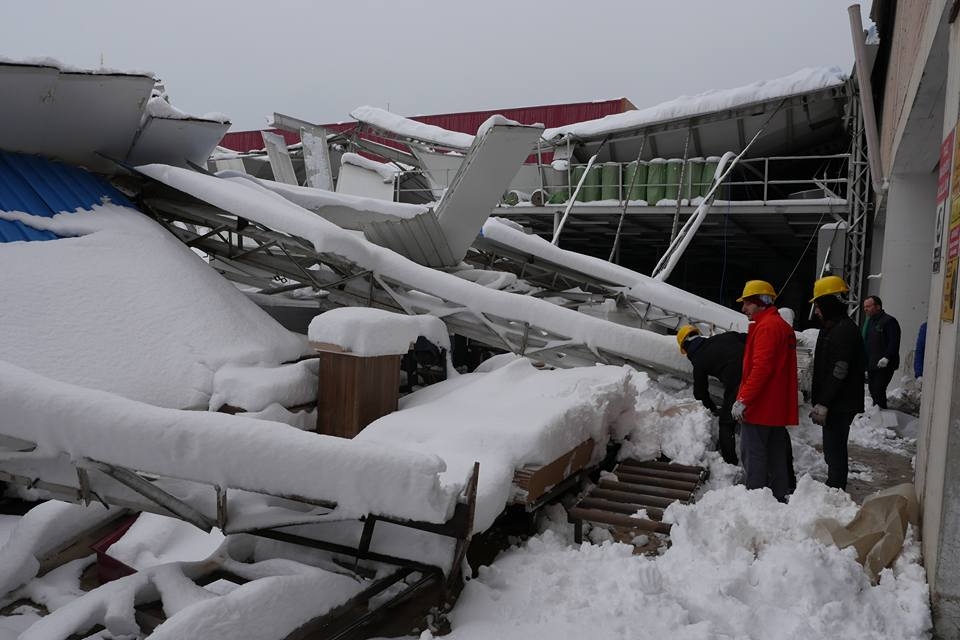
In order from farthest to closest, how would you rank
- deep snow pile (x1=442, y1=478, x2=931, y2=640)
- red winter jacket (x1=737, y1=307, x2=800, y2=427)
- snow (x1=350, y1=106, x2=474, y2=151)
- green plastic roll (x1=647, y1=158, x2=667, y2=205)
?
snow (x1=350, y1=106, x2=474, y2=151) < green plastic roll (x1=647, y1=158, x2=667, y2=205) < red winter jacket (x1=737, y1=307, x2=800, y2=427) < deep snow pile (x1=442, y1=478, x2=931, y2=640)

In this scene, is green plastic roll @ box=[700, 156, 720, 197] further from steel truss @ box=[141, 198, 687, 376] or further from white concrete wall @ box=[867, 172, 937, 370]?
steel truss @ box=[141, 198, 687, 376]

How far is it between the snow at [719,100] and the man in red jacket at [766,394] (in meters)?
9.86

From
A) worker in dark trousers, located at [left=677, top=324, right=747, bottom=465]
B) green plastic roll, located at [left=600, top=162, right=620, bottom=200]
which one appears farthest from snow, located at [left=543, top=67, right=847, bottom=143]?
worker in dark trousers, located at [left=677, top=324, right=747, bottom=465]

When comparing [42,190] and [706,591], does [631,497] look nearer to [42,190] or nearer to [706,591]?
[706,591]

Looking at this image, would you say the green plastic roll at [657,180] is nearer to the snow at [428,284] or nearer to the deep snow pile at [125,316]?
the snow at [428,284]

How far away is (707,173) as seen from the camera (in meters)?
14.0

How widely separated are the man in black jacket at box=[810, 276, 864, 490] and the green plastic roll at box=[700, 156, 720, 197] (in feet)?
31.1

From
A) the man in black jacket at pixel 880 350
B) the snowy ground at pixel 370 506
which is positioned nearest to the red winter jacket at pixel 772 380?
the snowy ground at pixel 370 506

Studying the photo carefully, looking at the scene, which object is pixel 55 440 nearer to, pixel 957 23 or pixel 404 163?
pixel 957 23

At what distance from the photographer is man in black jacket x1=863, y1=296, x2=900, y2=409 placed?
299 inches

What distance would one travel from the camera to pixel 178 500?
311 centimetres

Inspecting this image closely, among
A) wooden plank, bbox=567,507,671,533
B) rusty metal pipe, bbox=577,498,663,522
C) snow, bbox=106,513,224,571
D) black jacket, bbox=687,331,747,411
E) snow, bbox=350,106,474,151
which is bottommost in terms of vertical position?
snow, bbox=106,513,224,571

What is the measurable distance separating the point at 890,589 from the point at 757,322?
190 centimetres

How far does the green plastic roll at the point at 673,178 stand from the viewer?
1416cm
